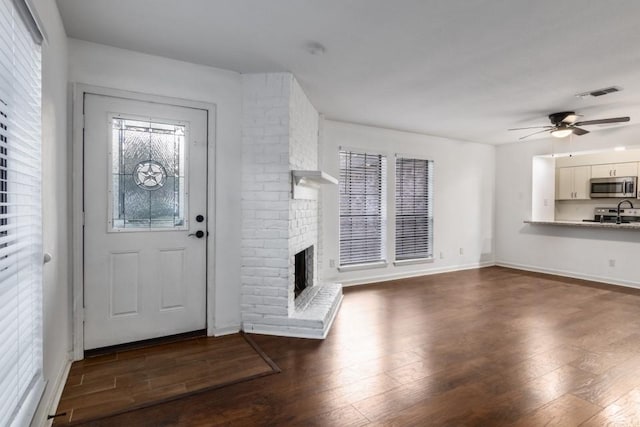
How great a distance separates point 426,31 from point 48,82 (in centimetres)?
252

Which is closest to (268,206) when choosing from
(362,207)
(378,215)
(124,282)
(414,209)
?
(124,282)

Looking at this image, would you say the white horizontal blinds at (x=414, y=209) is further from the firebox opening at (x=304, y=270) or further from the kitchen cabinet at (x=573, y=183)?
the kitchen cabinet at (x=573, y=183)

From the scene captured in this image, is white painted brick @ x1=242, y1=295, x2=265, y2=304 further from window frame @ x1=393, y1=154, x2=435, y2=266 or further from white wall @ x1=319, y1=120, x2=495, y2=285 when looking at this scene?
window frame @ x1=393, y1=154, x2=435, y2=266

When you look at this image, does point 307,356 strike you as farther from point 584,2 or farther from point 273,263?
point 584,2

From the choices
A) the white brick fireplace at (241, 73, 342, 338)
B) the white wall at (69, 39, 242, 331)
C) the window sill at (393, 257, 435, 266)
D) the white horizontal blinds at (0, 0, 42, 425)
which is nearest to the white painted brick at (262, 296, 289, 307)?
the white brick fireplace at (241, 73, 342, 338)

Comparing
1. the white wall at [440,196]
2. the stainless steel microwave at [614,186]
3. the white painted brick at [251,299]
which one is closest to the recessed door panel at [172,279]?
Result: the white painted brick at [251,299]

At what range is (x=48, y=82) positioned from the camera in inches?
82.7

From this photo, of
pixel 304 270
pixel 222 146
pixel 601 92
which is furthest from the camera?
pixel 304 270

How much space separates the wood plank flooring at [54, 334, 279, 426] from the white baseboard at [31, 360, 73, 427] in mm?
32

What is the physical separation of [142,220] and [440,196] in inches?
199

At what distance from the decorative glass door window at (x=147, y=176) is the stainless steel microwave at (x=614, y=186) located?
23.7ft

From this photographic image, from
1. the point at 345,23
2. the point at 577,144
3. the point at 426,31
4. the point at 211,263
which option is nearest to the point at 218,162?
the point at 211,263

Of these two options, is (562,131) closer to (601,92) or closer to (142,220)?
(601,92)

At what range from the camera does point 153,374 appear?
101 inches
